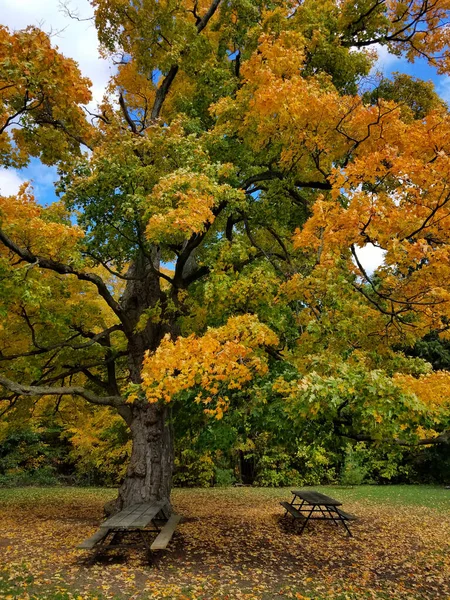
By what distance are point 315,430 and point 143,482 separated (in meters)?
3.95

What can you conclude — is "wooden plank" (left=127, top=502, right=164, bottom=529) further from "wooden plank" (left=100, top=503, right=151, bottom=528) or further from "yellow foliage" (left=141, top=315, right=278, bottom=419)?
"yellow foliage" (left=141, top=315, right=278, bottom=419)

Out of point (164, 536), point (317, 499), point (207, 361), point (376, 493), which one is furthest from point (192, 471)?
point (207, 361)

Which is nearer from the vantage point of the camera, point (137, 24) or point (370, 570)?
point (370, 570)

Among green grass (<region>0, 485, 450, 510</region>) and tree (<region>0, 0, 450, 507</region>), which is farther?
green grass (<region>0, 485, 450, 510</region>)

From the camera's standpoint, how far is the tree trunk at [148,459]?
7.82m

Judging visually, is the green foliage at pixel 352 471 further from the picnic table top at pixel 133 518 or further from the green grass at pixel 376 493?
the picnic table top at pixel 133 518

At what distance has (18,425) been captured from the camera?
11.1 m

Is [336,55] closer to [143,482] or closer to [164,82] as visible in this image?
[164,82]

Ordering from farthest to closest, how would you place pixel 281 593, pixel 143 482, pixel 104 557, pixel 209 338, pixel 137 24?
pixel 137 24 → pixel 143 482 → pixel 104 557 → pixel 209 338 → pixel 281 593

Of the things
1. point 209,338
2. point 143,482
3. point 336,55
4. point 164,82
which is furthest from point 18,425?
point 336,55

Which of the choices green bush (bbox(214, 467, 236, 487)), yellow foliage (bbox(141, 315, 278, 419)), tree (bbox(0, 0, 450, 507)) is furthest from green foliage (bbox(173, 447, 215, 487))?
yellow foliage (bbox(141, 315, 278, 419))

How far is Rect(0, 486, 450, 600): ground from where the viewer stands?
4.89m

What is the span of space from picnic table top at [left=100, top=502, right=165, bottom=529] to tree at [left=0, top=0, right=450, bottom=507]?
123cm

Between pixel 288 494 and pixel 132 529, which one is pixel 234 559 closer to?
pixel 132 529
